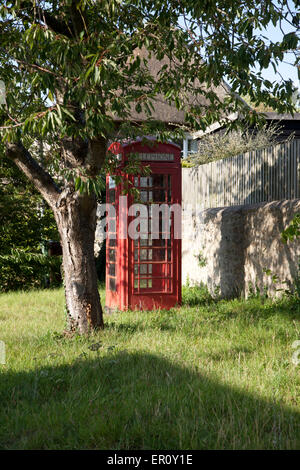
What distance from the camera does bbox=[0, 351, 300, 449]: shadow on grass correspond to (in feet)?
10.3

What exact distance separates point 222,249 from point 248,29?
4929 mm

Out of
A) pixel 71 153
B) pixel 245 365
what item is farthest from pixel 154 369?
pixel 71 153

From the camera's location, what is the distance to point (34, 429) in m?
3.40

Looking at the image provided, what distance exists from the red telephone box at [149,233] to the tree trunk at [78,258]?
65.9 inches

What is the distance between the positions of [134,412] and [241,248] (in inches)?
213

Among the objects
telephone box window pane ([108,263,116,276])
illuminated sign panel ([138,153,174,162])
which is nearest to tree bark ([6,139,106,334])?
illuminated sign panel ([138,153,174,162])

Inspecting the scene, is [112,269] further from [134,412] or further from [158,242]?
[134,412]

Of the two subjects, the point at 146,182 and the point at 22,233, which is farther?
the point at 22,233

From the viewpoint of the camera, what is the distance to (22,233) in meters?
11.3

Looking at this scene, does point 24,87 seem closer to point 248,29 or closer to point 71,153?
point 71,153

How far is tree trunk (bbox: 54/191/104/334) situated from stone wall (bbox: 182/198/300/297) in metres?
2.87

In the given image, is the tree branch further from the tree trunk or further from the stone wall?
the stone wall

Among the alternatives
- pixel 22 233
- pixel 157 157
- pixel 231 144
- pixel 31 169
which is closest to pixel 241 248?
pixel 157 157

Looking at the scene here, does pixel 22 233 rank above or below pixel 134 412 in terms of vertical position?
above
